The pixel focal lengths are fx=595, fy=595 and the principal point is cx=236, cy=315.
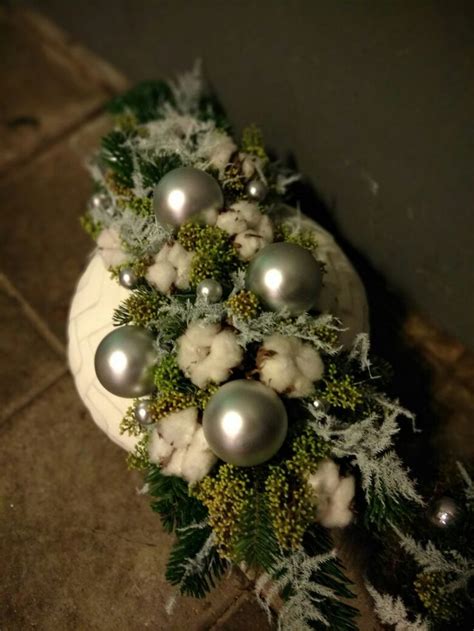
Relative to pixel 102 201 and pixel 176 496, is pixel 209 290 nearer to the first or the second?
pixel 176 496

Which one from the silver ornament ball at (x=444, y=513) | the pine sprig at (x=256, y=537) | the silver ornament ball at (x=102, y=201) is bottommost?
the silver ornament ball at (x=444, y=513)

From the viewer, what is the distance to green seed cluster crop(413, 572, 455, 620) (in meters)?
0.94

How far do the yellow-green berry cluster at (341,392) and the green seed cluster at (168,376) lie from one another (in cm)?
23

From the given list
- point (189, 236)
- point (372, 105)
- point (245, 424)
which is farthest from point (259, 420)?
point (372, 105)

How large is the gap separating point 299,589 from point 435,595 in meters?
0.24

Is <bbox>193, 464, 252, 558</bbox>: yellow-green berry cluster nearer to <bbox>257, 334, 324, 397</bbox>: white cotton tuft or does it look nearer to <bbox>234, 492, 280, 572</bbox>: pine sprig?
<bbox>234, 492, 280, 572</bbox>: pine sprig

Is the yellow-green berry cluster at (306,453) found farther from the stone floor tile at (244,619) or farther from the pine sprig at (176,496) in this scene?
the stone floor tile at (244,619)

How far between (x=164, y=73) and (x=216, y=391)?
4.05ft

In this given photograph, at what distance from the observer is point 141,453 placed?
37.7 inches

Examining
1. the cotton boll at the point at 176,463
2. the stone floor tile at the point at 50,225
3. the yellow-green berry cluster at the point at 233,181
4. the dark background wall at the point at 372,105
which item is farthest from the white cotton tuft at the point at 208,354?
→ the stone floor tile at the point at 50,225

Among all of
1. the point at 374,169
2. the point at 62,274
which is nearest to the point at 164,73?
the point at 62,274

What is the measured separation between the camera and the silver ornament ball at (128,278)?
1.02 m

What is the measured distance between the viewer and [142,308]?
0.97 m

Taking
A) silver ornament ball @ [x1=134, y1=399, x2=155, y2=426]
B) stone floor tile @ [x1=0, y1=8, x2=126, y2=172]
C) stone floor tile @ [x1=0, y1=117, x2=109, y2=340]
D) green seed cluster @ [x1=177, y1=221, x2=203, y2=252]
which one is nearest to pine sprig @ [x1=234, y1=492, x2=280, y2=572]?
silver ornament ball @ [x1=134, y1=399, x2=155, y2=426]
